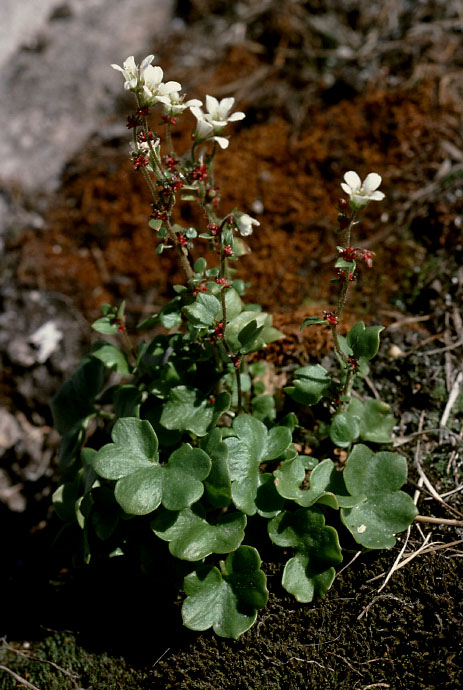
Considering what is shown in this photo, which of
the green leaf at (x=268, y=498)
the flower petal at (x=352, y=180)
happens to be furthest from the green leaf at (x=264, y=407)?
the flower petal at (x=352, y=180)

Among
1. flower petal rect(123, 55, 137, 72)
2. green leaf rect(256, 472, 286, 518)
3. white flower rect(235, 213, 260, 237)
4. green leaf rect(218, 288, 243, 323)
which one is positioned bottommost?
green leaf rect(256, 472, 286, 518)

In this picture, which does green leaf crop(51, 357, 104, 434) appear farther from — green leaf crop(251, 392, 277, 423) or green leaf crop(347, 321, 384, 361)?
green leaf crop(347, 321, 384, 361)

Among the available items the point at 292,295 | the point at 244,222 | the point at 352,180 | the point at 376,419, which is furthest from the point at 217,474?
the point at 292,295

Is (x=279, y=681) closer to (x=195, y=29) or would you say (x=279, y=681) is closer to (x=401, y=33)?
(x=401, y=33)

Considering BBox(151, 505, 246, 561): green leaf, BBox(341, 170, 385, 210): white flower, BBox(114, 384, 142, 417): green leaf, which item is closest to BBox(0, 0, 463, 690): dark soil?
BBox(151, 505, 246, 561): green leaf

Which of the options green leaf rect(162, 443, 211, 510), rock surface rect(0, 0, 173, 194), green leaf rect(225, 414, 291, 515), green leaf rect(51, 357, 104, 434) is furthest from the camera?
rock surface rect(0, 0, 173, 194)

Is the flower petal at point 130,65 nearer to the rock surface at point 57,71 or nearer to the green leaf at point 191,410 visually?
the green leaf at point 191,410

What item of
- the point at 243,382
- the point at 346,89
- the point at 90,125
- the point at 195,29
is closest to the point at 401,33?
the point at 346,89

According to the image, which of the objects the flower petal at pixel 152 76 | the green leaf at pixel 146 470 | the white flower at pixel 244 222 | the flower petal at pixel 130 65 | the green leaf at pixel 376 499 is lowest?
the green leaf at pixel 376 499
